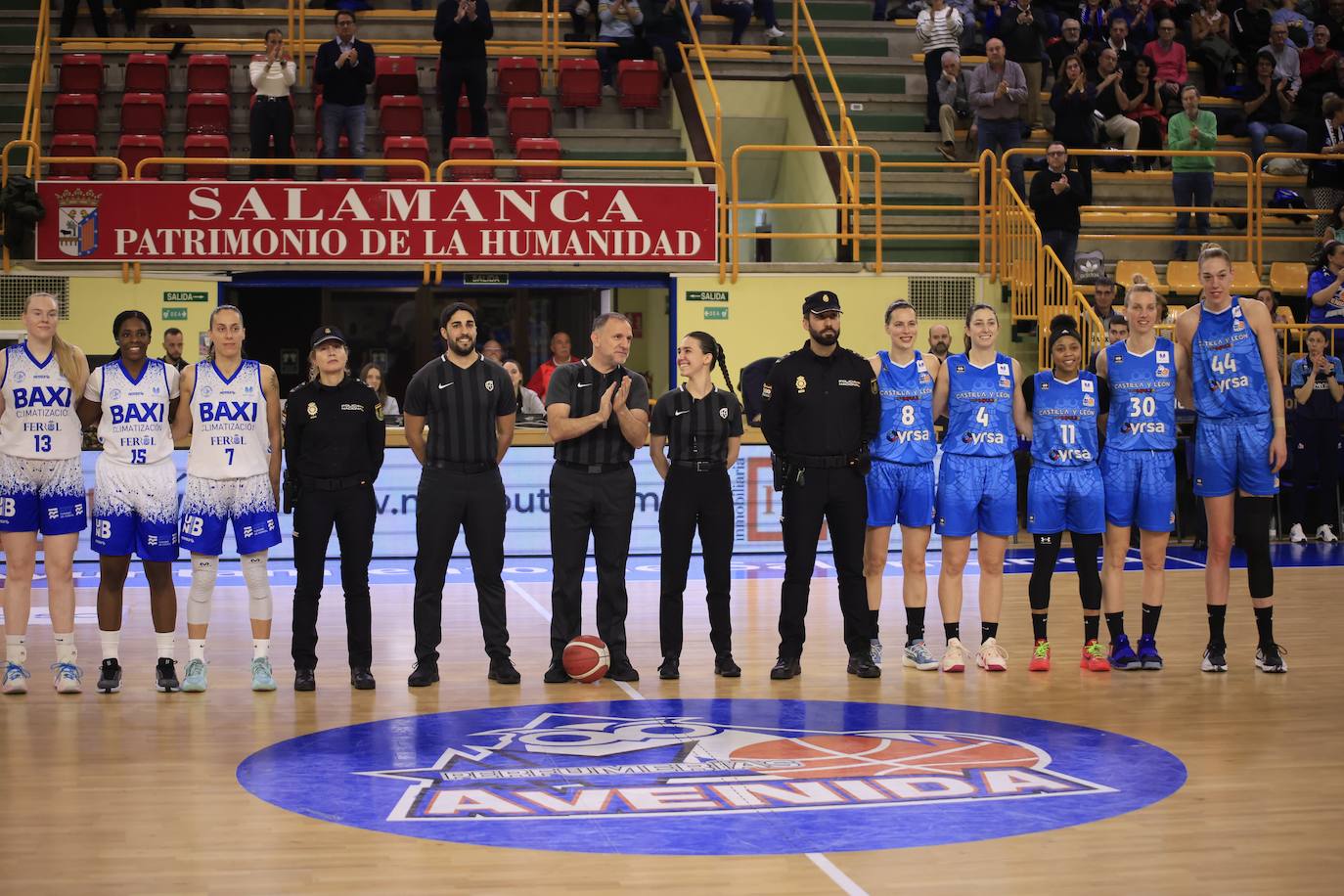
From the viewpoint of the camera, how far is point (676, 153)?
68.5 ft

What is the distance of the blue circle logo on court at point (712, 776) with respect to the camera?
5.72 metres

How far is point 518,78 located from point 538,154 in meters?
1.72

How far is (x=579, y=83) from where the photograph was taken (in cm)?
2106

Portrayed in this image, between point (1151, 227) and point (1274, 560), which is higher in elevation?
point (1151, 227)

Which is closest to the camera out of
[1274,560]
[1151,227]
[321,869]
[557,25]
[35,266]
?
[321,869]

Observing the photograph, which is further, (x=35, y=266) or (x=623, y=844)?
(x=35, y=266)

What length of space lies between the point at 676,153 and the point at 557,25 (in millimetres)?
2606

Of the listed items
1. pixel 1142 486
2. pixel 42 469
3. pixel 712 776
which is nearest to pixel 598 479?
pixel 712 776

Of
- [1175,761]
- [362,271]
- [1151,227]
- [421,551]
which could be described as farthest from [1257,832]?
[1151,227]

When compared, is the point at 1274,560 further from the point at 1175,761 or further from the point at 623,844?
the point at 623,844

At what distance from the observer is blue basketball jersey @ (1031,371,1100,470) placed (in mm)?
8930

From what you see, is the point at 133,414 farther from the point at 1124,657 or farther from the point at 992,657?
the point at 1124,657

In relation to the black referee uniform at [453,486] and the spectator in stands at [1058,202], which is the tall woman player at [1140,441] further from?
the spectator in stands at [1058,202]

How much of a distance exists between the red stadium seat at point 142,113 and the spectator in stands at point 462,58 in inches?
138
